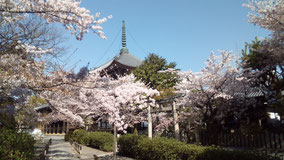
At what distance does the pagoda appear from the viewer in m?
24.1

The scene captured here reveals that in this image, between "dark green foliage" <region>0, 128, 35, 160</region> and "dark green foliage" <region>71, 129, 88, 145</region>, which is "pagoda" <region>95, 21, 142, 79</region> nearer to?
"dark green foliage" <region>71, 129, 88, 145</region>

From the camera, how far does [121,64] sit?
79.1ft

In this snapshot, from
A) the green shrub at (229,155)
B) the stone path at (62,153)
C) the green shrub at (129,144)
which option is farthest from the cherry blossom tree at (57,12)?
the stone path at (62,153)

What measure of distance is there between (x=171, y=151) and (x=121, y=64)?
1739 cm

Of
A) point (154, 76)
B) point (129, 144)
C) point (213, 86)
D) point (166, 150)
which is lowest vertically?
point (129, 144)

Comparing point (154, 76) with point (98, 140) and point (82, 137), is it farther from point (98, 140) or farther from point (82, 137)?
point (98, 140)

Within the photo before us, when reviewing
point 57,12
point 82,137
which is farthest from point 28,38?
point 82,137

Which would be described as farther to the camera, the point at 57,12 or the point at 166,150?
the point at 166,150

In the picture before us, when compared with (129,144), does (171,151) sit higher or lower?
higher

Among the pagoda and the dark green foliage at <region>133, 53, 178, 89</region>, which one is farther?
the pagoda

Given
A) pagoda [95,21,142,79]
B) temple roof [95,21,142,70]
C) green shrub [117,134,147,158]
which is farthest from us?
temple roof [95,21,142,70]

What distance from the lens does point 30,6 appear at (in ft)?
16.1

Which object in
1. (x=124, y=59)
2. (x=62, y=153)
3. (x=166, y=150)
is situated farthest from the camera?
(x=124, y=59)

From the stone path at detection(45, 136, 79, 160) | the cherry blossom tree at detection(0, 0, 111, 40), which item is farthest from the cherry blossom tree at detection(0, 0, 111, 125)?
the stone path at detection(45, 136, 79, 160)
